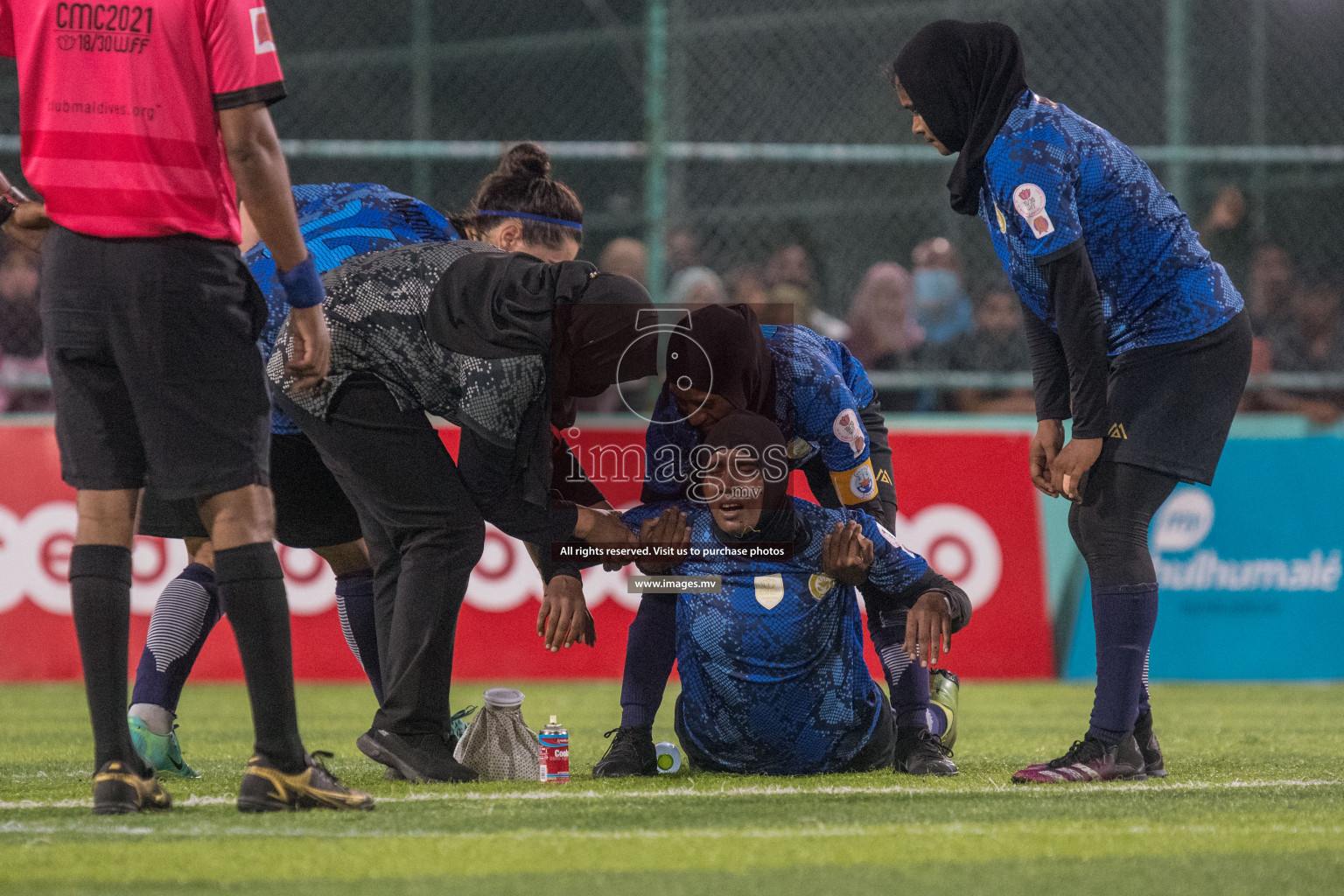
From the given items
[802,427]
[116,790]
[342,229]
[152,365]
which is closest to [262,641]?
[116,790]

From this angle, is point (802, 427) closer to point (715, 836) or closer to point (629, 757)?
point (629, 757)

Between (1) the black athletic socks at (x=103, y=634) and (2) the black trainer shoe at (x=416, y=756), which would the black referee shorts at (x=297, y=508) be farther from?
(1) the black athletic socks at (x=103, y=634)

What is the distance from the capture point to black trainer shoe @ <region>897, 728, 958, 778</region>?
433 cm

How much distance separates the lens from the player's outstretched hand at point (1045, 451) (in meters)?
4.33

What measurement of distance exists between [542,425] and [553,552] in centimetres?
45

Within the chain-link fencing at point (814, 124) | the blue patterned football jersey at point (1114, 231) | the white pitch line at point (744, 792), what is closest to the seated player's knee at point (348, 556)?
the white pitch line at point (744, 792)

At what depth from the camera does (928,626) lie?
412cm

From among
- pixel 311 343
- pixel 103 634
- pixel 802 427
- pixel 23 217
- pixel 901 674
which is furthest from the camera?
pixel 802 427

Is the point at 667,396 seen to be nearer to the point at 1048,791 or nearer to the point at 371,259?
the point at 371,259

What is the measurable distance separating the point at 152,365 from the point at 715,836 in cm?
147

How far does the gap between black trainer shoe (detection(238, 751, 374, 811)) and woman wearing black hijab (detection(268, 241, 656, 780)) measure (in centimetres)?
56

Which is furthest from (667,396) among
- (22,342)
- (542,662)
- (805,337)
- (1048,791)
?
(22,342)

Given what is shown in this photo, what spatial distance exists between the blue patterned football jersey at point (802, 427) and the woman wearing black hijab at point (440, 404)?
0.41 m

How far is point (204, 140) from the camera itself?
131 inches
